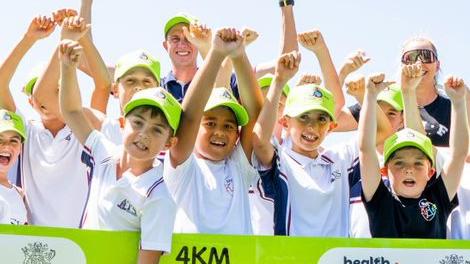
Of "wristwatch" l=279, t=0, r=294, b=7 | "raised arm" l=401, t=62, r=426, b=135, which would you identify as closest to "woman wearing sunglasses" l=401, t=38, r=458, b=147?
"raised arm" l=401, t=62, r=426, b=135

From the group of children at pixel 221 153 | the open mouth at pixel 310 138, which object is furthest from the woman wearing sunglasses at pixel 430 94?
the open mouth at pixel 310 138

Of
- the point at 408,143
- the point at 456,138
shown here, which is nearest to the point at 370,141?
the point at 408,143

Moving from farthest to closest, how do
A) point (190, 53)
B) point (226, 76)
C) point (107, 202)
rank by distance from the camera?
point (190, 53), point (226, 76), point (107, 202)

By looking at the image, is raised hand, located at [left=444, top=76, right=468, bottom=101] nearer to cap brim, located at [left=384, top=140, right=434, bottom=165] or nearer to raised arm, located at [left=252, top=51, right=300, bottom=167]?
cap brim, located at [left=384, top=140, right=434, bottom=165]

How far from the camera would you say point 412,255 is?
4273mm

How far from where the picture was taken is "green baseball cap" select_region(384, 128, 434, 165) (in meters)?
5.16

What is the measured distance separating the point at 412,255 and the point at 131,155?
184cm

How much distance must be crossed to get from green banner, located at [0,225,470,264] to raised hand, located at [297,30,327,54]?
2.27 m

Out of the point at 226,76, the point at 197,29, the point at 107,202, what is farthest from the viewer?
the point at 226,76

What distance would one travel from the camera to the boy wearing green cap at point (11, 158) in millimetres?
5211

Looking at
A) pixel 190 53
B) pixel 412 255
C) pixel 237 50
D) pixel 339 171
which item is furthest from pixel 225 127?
pixel 190 53

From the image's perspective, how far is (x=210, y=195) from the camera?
466cm

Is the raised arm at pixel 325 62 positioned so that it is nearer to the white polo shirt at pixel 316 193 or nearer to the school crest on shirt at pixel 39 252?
the white polo shirt at pixel 316 193

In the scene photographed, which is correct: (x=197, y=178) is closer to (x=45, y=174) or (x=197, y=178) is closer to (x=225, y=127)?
(x=225, y=127)
